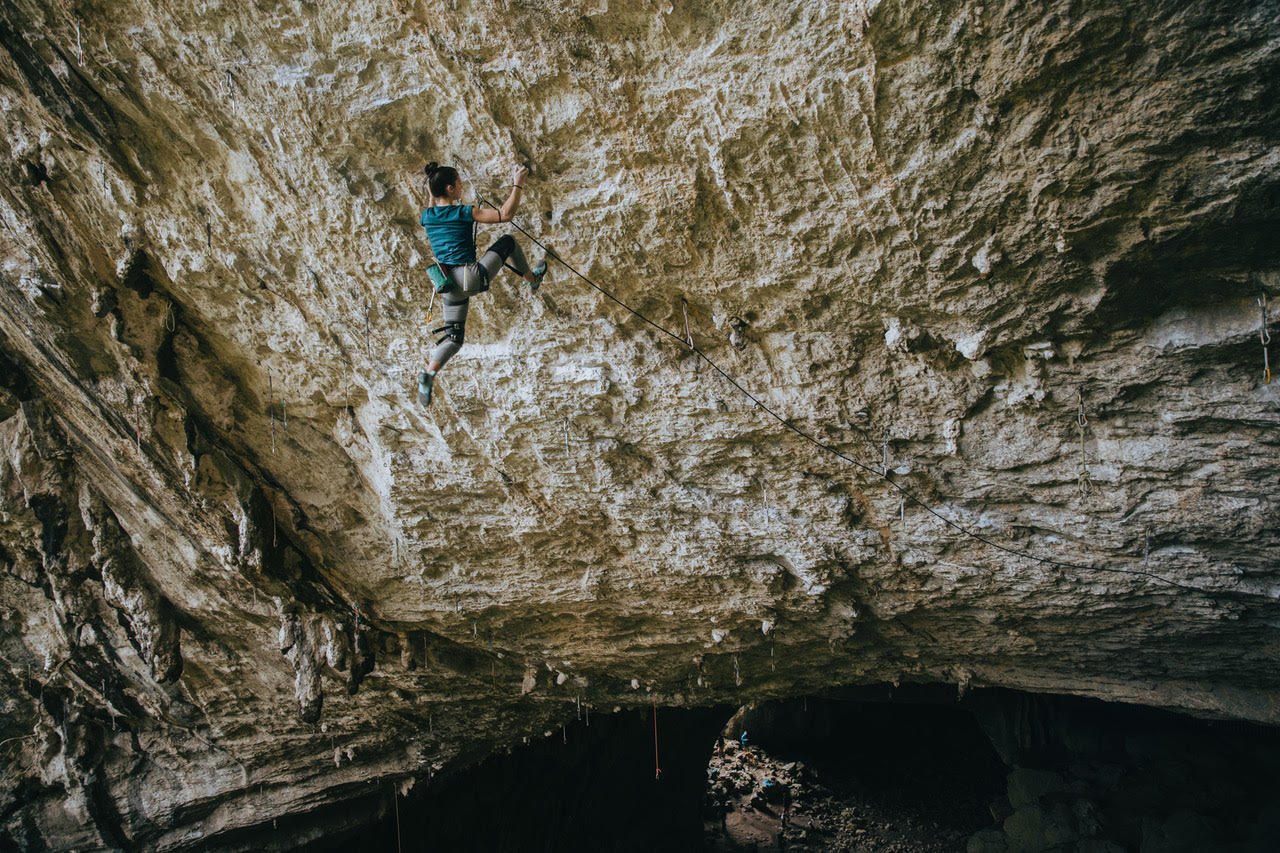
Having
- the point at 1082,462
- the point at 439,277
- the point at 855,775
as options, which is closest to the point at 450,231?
the point at 439,277

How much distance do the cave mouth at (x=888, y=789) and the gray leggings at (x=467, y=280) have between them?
24.1ft

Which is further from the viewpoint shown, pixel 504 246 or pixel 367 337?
pixel 367 337

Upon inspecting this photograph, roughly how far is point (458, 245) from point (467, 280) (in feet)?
0.52

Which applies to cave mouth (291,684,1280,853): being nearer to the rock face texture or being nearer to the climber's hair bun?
the rock face texture

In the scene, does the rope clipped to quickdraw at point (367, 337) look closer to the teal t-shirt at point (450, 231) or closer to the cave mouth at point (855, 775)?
the teal t-shirt at point (450, 231)

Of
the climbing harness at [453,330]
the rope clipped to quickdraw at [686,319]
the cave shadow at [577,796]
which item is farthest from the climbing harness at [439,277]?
the cave shadow at [577,796]

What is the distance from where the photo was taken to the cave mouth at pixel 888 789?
8.97m

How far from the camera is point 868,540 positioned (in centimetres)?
483

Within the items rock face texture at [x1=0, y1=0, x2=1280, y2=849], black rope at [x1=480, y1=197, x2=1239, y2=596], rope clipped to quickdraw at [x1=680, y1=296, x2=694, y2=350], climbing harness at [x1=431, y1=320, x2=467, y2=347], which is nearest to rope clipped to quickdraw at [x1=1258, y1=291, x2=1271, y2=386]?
rock face texture at [x1=0, y1=0, x2=1280, y2=849]

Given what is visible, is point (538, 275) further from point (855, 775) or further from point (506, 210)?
point (855, 775)

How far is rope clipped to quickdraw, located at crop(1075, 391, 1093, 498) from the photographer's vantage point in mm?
3717

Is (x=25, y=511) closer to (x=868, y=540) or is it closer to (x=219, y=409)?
(x=219, y=409)

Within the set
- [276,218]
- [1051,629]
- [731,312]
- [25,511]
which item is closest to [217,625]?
[25,511]

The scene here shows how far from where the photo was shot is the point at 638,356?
4152 mm
